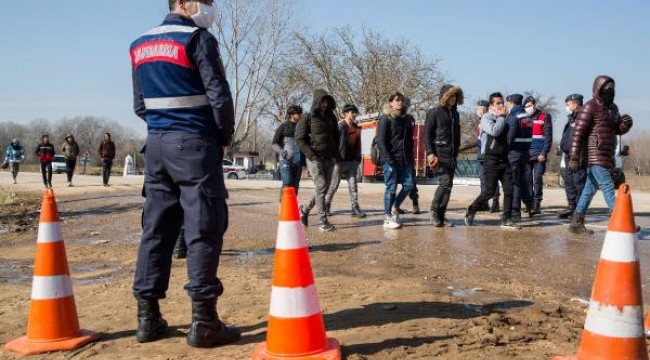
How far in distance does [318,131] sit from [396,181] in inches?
52.8

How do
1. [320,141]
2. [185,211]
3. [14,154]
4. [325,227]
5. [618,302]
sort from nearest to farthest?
[618,302], [185,211], [320,141], [325,227], [14,154]

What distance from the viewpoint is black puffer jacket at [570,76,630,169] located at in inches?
291

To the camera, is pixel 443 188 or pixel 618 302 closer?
pixel 618 302

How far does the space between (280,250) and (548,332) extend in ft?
5.35

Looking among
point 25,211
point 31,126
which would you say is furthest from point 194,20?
point 31,126

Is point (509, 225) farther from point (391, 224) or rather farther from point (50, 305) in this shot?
point (50, 305)

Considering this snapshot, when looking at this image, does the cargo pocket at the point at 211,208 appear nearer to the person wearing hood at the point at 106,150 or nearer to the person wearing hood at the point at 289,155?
the person wearing hood at the point at 289,155

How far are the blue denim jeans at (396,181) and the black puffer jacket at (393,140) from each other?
9 centimetres

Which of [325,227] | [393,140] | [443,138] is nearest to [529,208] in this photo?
[443,138]

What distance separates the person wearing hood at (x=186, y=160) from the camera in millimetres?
3412

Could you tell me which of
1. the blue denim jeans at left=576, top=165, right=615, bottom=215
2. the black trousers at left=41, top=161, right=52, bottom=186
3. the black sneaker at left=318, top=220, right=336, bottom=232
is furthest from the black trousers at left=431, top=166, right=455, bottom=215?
the black trousers at left=41, top=161, right=52, bottom=186

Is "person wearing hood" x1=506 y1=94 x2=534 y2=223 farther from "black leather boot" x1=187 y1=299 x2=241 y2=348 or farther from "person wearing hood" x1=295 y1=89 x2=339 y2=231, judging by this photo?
"black leather boot" x1=187 y1=299 x2=241 y2=348

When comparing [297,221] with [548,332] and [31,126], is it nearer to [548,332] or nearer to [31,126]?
[548,332]

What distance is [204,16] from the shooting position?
369 centimetres
